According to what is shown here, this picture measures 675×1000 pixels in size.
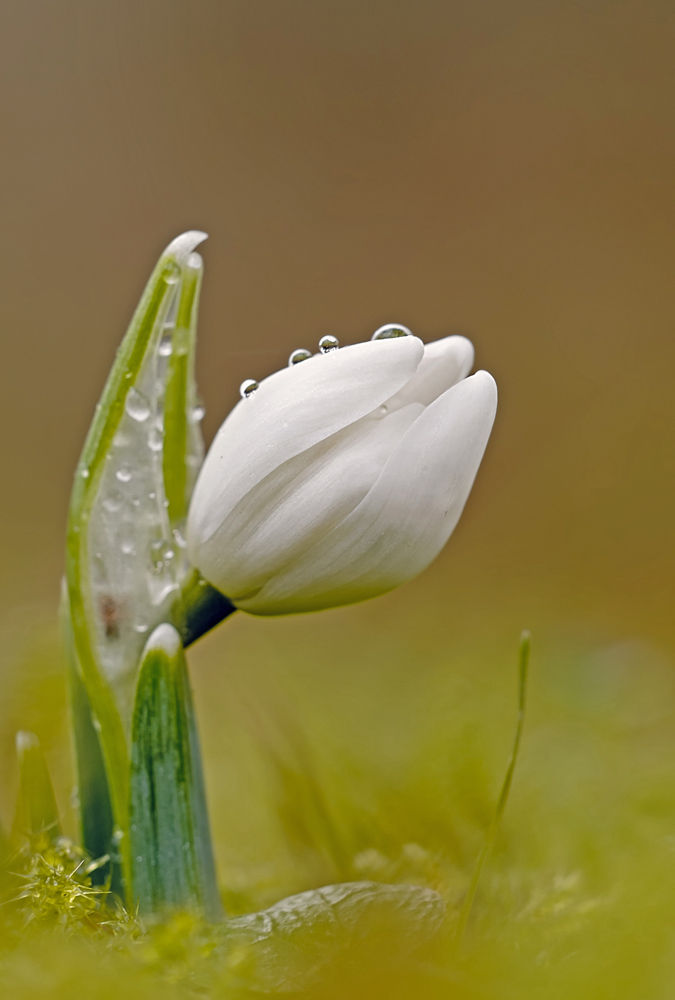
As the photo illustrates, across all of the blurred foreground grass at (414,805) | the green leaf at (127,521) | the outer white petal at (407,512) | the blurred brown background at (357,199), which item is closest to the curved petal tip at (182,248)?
the green leaf at (127,521)

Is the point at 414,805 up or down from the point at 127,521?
down

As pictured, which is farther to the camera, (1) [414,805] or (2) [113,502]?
(1) [414,805]

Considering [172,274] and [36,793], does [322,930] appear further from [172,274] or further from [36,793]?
[172,274]

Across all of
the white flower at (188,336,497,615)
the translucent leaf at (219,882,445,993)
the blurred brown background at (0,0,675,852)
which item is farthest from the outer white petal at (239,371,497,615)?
the blurred brown background at (0,0,675,852)

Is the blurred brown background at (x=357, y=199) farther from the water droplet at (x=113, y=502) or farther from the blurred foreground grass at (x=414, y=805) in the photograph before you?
the water droplet at (x=113, y=502)

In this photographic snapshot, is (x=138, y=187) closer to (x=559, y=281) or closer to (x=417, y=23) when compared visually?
(x=417, y=23)

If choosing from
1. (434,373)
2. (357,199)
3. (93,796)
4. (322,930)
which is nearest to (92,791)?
(93,796)

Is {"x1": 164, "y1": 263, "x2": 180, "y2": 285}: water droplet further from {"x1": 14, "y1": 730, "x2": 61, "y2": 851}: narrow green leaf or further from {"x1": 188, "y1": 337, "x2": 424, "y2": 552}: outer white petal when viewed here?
{"x1": 14, "y1": 730, "x2": 61, "y2": 851}: narrow green leaf

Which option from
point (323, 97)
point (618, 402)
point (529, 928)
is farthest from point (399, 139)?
point (529, 928)
